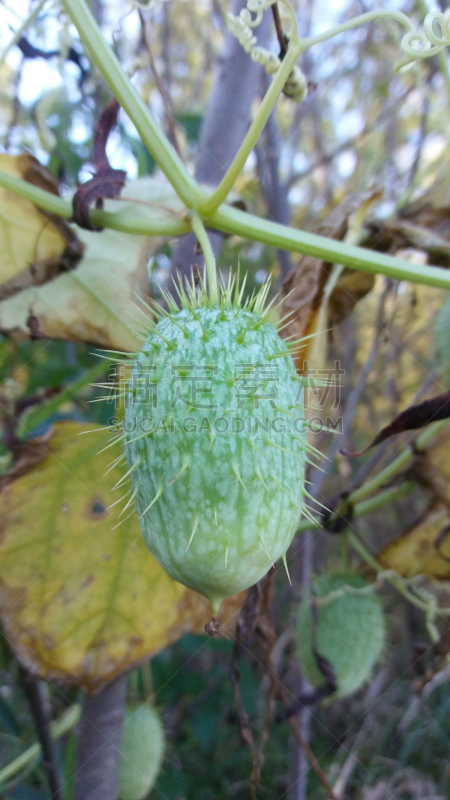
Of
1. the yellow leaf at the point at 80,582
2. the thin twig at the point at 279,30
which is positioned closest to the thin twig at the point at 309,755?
the yellow leaf at the point at 80,582

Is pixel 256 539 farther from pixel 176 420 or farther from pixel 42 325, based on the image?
pixel 42 325

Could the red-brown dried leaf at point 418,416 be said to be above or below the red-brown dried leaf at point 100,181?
below

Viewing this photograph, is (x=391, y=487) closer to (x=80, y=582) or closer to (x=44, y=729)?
(x=80, y=582)

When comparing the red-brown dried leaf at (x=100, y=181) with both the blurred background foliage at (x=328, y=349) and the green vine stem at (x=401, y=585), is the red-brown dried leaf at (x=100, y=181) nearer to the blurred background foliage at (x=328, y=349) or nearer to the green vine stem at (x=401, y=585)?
the blurred background foliage at (x=328, y=349)

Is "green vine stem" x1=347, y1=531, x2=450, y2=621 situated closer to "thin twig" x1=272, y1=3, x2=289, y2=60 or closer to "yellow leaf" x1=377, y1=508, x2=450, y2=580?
"yellow leaf" x1=377, y1=508, x2=450, y2=580

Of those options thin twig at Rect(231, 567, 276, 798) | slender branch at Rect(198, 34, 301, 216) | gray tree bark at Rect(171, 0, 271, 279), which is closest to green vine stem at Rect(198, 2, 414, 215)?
slender branch at Rect(198, 34, 301, 216)
